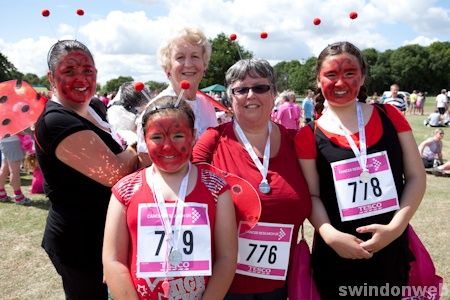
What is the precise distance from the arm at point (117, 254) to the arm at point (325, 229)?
3.20 feet

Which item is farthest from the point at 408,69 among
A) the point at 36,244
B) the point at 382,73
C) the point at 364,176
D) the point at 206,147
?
the point at 206,147

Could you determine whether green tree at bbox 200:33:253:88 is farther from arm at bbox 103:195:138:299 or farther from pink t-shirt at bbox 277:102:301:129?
pink t-shirt at bbox 277:102:301:129

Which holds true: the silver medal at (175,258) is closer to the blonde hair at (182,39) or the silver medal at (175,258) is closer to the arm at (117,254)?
the arm at (117,254)

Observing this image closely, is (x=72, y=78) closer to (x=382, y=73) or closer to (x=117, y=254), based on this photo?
(x=117, y=254)

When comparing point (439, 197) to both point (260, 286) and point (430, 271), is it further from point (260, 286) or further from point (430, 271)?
point (260, 286)

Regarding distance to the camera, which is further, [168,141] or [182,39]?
[182,39]

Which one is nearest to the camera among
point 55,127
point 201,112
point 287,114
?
point 55,127

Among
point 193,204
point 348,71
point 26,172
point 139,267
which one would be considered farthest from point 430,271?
point 26,172

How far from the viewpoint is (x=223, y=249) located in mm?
1817

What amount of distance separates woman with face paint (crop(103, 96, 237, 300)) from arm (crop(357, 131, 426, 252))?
741 millimetres

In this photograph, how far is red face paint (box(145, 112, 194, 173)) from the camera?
5.85 ft

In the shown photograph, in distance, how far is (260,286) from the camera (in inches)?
83.5

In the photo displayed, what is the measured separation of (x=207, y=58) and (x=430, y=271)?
1.84 meters

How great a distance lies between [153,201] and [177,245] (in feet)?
0.71
